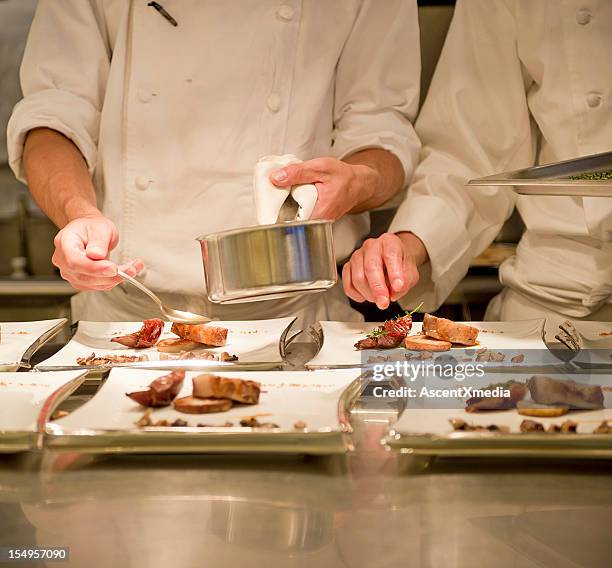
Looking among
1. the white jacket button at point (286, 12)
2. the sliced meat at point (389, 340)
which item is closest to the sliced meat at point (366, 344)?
the sliced meat at point (389, 340)

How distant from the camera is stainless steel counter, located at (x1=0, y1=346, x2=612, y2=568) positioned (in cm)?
65

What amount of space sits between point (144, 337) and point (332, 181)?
0.42 meters

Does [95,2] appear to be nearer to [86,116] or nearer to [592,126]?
[86,116]

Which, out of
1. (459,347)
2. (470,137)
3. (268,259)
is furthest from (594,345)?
(470,137)

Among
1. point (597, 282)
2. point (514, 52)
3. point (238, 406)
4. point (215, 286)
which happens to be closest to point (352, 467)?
point (238, 406)

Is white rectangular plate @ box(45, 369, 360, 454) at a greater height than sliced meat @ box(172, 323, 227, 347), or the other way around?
sliced meat @ box(172, 323, 227, 347)

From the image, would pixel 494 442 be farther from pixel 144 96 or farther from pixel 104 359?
pixel 144 96

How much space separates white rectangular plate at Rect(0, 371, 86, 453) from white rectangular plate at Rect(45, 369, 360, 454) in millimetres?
25

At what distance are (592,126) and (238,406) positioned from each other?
101 cm

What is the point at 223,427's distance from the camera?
0.82 m

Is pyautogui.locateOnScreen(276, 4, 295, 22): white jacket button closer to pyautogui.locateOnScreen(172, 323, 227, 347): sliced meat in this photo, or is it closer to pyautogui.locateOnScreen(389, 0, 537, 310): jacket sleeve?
pyautogui.locateOnScreen(389, 0, 537, 310): jacket sleeve

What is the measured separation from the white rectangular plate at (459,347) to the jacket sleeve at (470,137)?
249mm

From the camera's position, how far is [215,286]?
1064mm

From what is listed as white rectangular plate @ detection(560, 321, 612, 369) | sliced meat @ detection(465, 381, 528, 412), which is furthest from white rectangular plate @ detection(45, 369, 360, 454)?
white rectangular plate @ detection(560, 321, 612, 369)
